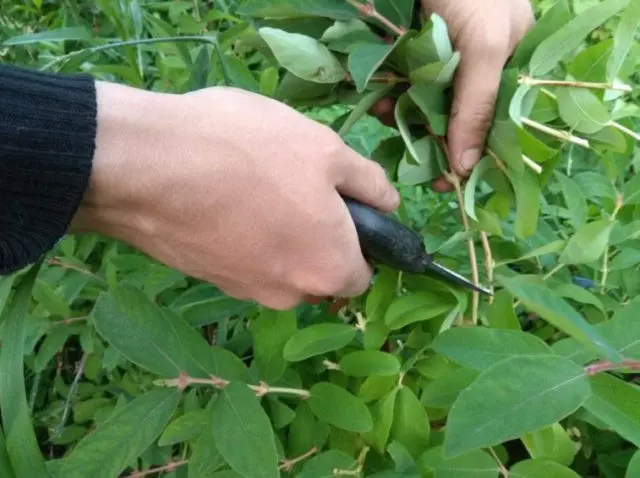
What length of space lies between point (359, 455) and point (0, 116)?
0.38 meters

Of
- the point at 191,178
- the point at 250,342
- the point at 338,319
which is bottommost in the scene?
the point at 250,342

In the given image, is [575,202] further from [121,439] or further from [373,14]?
[121,439]

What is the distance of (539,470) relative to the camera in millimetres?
493

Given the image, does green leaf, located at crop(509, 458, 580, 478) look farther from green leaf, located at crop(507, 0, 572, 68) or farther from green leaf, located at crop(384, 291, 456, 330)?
green leaf, located at crop(507, 0, 572, 68)

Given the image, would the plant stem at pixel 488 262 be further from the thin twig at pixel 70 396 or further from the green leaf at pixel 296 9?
the thin twig at pixel 70 396

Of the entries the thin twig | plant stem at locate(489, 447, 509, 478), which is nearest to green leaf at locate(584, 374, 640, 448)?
plant stem at locate(489, 447, 509, 478)

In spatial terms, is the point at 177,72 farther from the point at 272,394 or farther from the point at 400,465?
the point at 400,465

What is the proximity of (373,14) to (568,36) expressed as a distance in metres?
0.16

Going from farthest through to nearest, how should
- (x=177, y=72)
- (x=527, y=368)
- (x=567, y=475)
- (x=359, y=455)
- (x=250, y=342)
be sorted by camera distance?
1. (x=177, y=72)
2. (x=250, y=342)
3. (x=359, y=455)
4. (x=567, y=475)
5. (x=527, y=368)

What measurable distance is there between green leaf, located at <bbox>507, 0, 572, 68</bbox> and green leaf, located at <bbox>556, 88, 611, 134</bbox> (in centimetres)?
5

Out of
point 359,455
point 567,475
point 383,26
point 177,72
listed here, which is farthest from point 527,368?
point 177,72

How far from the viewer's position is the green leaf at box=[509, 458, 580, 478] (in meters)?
0.48

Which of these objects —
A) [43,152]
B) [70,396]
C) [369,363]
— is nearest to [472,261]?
[369,363]

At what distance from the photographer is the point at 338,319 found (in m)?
0.65
